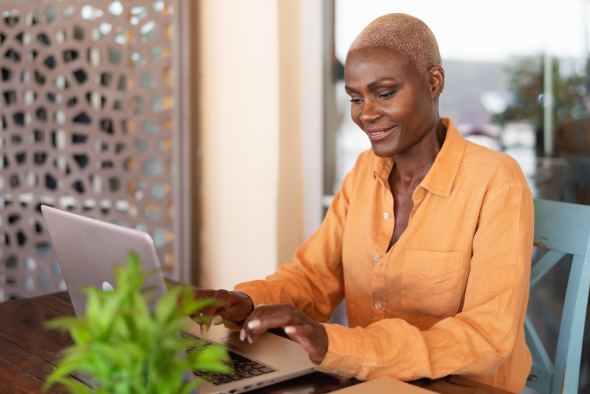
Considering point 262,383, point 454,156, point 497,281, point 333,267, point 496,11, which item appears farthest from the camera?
point 496,11

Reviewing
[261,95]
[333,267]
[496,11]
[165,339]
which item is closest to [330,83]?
[261,95]

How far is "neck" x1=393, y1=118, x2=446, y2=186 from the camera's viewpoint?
4.53 feet

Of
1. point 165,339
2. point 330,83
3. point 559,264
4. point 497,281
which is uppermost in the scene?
point 330,83

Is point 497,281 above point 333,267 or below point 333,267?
above

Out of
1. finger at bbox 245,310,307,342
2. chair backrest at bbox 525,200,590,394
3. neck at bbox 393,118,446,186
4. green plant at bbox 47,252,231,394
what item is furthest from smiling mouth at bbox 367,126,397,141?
green plant at bbox 47,252,231,394

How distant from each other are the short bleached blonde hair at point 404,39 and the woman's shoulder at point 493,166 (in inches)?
9.2

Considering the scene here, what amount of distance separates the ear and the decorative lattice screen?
5.38 feet

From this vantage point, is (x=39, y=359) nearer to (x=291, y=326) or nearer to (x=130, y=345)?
(x=291, y=326)

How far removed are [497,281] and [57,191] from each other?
2.45 meters

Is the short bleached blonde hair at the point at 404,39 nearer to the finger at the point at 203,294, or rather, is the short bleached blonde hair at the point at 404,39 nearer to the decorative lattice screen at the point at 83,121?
the finger at the point at 203,294

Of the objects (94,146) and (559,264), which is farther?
(94,146)

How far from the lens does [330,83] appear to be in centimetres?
247

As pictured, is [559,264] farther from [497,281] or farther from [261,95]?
[261,95]

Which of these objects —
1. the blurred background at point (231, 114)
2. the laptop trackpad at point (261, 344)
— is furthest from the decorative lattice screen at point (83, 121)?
the laptop trackpad at point (261, 344)
